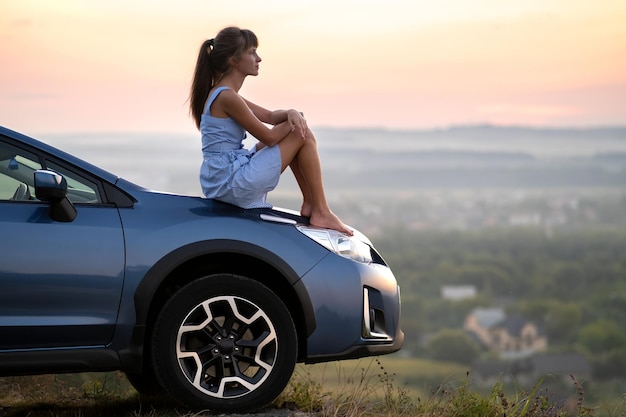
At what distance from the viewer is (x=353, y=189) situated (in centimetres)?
18725

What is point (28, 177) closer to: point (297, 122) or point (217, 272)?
point (217, 272)

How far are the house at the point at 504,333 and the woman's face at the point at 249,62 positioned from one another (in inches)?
4910

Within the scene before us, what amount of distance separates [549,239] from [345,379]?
184 metres

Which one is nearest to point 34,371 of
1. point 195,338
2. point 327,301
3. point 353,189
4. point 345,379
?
point 195,338

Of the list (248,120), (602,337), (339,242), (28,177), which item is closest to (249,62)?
(248,120)

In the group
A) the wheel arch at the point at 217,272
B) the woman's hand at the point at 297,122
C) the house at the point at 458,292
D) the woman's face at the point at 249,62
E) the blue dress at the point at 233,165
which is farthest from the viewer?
the house at the point at 458,292

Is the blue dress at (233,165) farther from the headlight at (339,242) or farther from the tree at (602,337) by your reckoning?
the tree at (602,337)

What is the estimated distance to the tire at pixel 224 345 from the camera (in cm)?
507

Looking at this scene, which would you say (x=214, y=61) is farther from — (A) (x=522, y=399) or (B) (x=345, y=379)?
(A) (x=522, y=399)

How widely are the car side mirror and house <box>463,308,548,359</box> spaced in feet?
413

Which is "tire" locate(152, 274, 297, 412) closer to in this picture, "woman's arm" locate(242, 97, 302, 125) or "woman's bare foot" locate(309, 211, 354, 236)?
"woman's bare foot" locate(309, 211, 354, 236)

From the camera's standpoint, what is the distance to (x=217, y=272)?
5.30 m

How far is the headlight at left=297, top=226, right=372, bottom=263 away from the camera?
535 centimetres

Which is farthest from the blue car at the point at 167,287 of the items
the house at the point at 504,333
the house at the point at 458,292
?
the house at the point at 458,292
